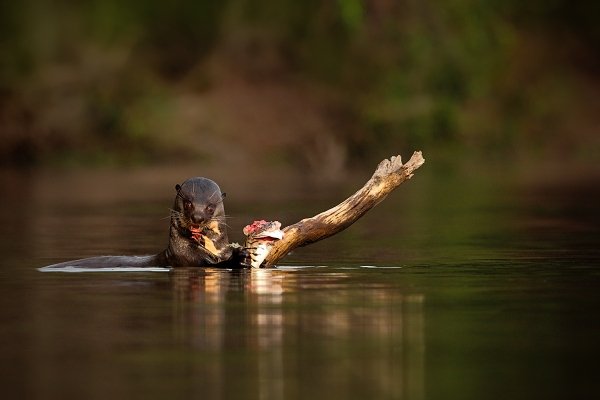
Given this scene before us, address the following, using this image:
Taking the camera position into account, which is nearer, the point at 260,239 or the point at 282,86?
the point at 260,239

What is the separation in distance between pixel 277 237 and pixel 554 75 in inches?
1400

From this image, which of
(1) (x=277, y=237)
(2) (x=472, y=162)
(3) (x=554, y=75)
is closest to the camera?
(1) (x=277, y=237)

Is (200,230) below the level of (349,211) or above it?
below

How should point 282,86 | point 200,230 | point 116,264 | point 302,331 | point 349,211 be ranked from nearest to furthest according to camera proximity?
point 302,331, point 200,230, point 349,211, point 116,264, point 282,86

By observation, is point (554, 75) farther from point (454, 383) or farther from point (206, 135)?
point (454, 383)

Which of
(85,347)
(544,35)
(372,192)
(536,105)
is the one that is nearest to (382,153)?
(536,105)

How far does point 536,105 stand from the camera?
1865 inches

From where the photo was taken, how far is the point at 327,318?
11.5 m

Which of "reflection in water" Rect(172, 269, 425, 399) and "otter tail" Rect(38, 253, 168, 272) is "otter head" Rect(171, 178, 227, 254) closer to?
"reflection in water" Rect(172, 269, 425, 399)

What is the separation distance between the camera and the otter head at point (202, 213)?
582 inches

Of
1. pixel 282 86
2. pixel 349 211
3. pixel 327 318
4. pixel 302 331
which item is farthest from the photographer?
pixel 282 86

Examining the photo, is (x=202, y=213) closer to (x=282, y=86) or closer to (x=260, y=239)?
(x=260, y=239)

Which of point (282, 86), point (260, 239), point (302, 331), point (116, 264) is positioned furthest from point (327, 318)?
point (282, 86)

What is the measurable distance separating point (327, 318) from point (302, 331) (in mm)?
690
